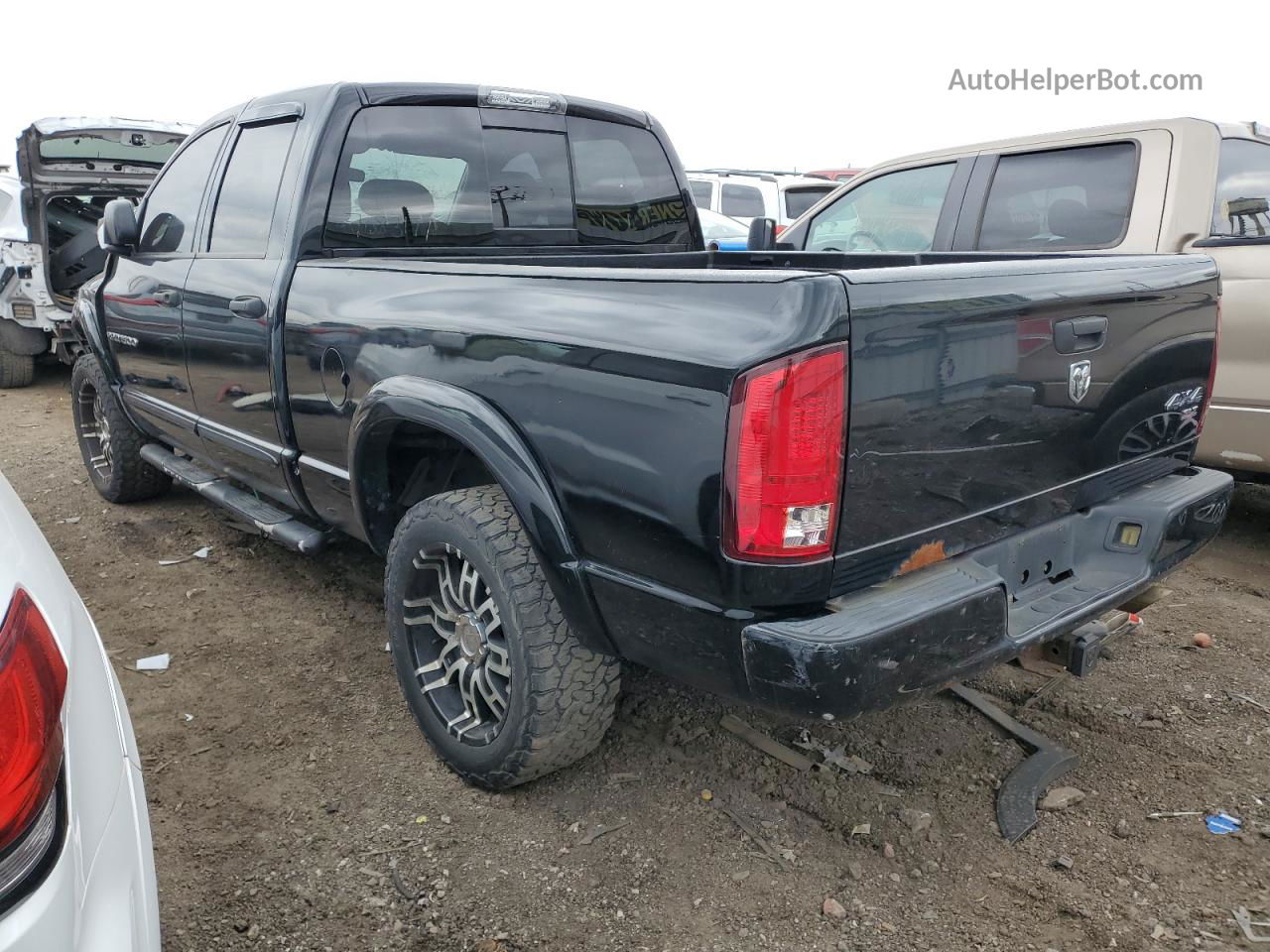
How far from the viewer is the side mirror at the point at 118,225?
3.94 m

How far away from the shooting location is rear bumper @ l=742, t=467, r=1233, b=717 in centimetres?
177

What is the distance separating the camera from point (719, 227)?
30.3ft

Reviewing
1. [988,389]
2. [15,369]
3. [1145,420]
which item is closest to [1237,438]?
[1145,420]

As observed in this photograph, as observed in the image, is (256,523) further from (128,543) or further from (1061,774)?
(1061,774)

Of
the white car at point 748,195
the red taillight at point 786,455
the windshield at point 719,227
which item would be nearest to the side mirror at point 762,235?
the red taillight at point 786,455

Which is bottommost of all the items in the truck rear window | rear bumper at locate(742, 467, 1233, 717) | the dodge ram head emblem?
rear bumper at locate(742, 467, 1233, 717)

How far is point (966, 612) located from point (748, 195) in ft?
33.3

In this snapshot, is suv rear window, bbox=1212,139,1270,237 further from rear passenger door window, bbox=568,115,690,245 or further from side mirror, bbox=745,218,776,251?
rear passenger door window, bbox=568,115,690,245

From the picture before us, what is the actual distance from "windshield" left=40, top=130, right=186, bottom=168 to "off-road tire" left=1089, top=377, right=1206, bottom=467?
746 centimetres

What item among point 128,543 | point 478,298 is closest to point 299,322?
point 478,298

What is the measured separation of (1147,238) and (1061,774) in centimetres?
247

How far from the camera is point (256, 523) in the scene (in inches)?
137

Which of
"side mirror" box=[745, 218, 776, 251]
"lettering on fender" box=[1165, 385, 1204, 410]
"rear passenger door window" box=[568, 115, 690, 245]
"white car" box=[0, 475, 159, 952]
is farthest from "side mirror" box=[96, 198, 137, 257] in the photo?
"lettering on fender" box=[1165, 385, 1204, 410]

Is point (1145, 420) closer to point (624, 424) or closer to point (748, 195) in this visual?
point (624, 424)
